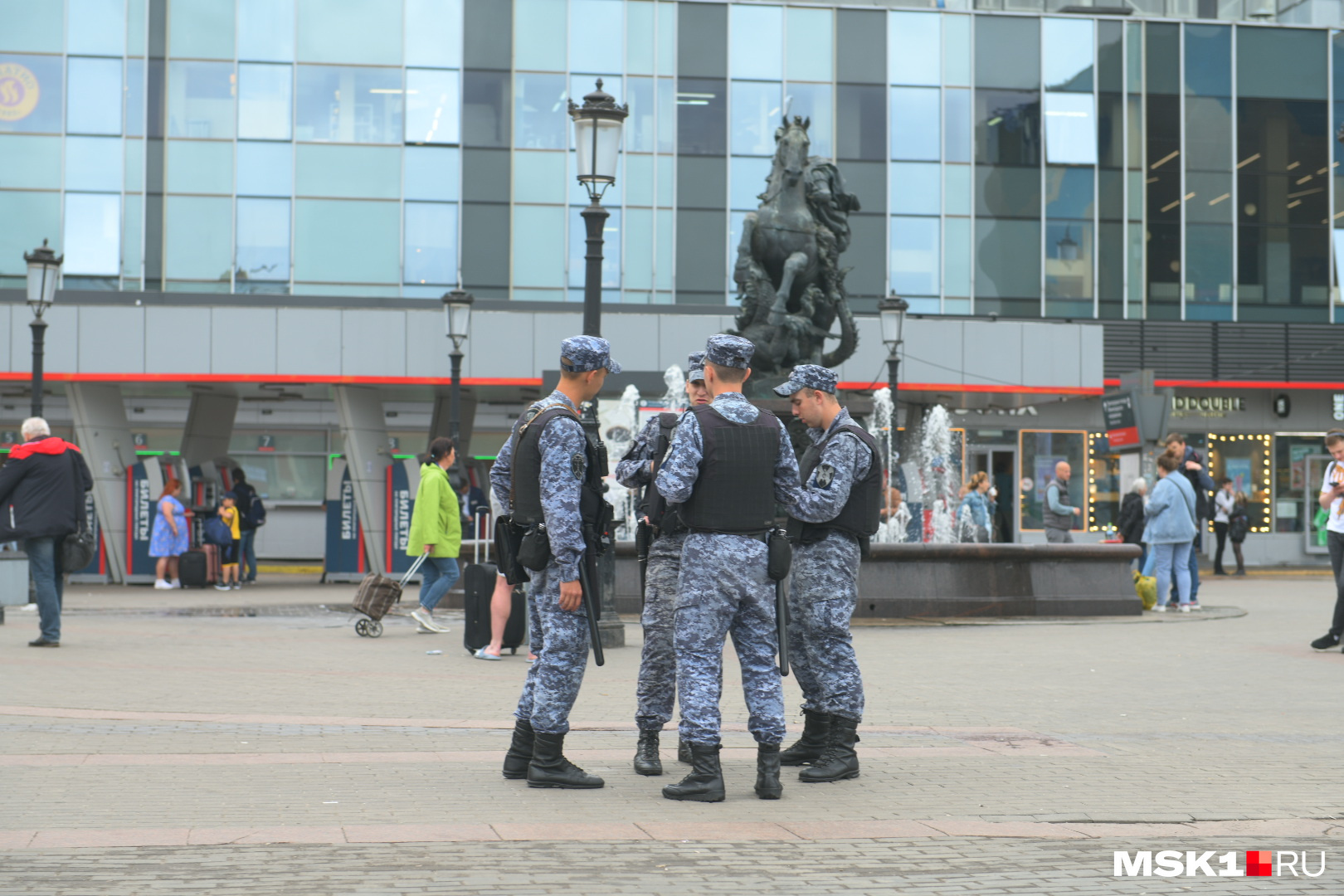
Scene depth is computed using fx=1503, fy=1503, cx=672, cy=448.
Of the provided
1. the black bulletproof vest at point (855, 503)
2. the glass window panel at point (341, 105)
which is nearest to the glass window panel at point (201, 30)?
the glass window panel at point (341, 105)

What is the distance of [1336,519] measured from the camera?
12.5 m

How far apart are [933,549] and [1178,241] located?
20662mm

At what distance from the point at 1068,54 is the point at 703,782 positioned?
2984 centimetres

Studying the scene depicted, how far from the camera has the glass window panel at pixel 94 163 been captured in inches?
1177

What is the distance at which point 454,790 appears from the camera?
6.20 m

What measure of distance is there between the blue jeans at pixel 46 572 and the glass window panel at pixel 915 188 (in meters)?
23.0

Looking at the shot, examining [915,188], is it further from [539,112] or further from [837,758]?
[837,758]

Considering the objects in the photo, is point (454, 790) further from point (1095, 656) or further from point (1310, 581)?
point (1310, 581)

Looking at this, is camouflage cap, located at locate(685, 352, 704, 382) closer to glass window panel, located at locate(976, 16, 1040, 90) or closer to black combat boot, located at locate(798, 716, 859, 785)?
black combat boot, located at locate(798, 716, 859, 785)

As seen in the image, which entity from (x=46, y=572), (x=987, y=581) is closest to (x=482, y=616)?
(x=46, y=572)

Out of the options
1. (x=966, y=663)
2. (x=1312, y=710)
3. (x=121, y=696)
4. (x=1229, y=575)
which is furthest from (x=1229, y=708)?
(x=1229, y=575)

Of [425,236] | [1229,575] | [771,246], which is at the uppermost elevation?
[425,236]

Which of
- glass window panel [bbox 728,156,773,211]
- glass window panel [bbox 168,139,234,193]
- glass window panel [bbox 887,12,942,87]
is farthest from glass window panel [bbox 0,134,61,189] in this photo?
glass window panel [bbox 887,12,942,87]

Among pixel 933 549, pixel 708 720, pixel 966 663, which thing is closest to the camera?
pixel 708 720
